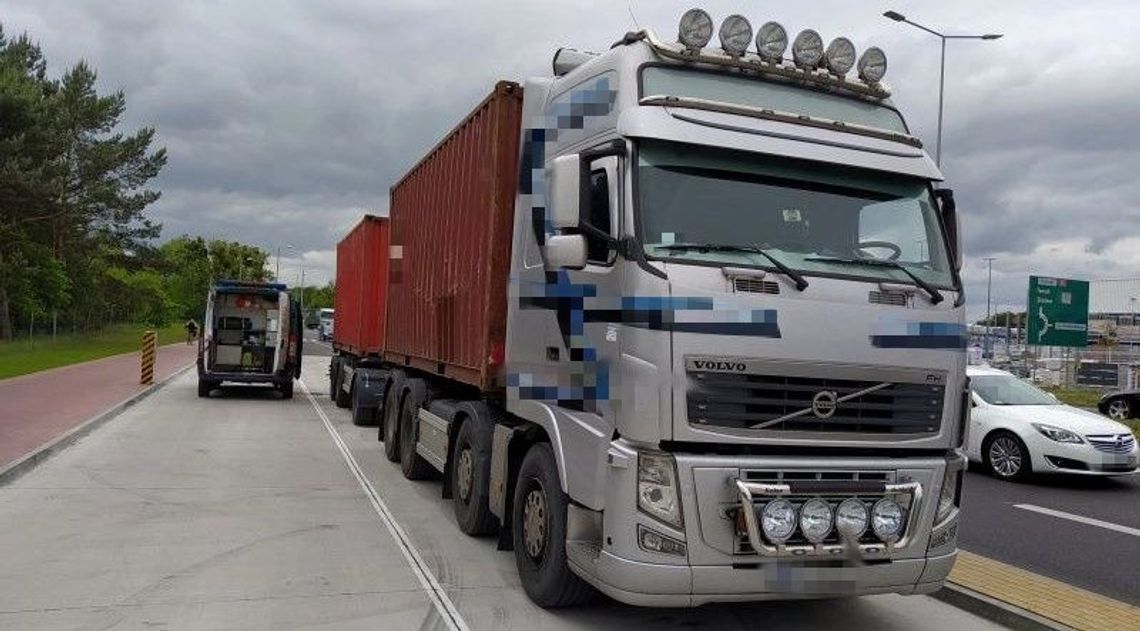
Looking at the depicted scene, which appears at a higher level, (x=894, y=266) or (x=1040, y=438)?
(x=894, y=266)

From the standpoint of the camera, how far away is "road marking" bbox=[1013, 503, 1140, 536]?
9.12 metres

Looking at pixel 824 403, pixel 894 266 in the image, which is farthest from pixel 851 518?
pixel 894 266

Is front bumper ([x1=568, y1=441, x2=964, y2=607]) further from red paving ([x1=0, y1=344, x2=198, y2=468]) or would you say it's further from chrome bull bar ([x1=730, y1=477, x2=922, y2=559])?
red paving ([x1=0, y1=344, x2=198, y2=468])

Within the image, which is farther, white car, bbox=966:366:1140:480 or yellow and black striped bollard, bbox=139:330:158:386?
yellow and black striped bollard, bbox=139:330:158:386

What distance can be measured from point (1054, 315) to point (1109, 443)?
18371 millimetres

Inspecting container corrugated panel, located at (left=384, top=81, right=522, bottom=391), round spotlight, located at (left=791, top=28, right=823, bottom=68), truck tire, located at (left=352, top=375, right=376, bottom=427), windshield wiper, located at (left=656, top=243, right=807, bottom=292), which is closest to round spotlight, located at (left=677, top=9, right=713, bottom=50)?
round spotlight, located at (left=791, top=28, right=823, bottom=68)

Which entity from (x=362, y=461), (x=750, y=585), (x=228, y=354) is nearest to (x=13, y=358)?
(x=228, y=354)

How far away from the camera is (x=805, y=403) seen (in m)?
4.76

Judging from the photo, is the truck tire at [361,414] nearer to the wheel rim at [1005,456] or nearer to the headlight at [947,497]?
the wheel rim at [1005,456]

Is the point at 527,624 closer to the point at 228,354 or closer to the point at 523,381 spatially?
the point at 523,381

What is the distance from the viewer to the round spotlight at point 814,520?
15.3ft

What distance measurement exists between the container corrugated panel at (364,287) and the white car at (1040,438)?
831 cm

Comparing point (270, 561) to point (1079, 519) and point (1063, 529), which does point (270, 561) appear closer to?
point (1063, 529)

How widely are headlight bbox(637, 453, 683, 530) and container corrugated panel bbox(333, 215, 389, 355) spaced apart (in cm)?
939
